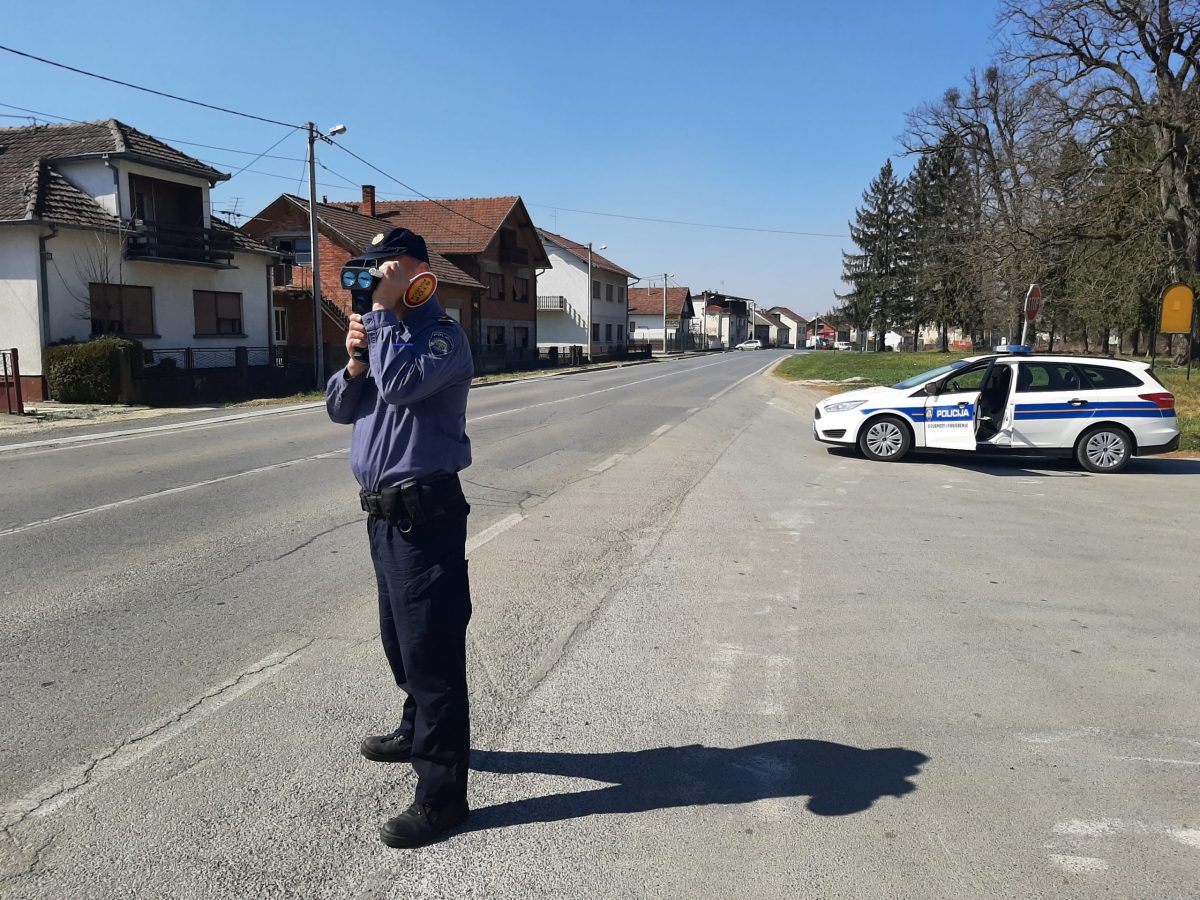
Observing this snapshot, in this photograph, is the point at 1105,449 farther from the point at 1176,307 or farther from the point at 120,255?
the point at 120,255

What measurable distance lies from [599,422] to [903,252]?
5495 cm

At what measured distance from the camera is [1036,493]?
34.0ft

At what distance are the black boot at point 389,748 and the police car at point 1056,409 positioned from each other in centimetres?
1026

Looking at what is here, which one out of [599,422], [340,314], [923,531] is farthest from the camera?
[340,314]

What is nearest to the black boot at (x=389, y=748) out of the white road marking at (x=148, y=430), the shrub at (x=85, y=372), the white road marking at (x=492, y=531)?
the white road marking at (x=492, y=531)

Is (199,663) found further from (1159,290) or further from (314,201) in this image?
(1159,290)

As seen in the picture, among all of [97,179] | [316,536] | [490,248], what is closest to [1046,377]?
[316,536]

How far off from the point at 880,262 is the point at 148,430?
198 ft

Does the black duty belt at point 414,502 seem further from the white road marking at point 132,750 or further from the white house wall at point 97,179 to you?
the white house wall at point 97,179

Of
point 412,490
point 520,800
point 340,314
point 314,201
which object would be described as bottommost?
point 520,800

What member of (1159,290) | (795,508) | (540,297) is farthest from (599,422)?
(540,297)

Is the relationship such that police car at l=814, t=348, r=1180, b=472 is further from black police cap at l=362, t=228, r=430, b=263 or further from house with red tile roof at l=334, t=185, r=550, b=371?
house with red tile roof at l=334, t=185, r=550, b=371

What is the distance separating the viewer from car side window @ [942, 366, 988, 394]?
12078 mm

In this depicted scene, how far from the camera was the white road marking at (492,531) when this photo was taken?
7.15 m
